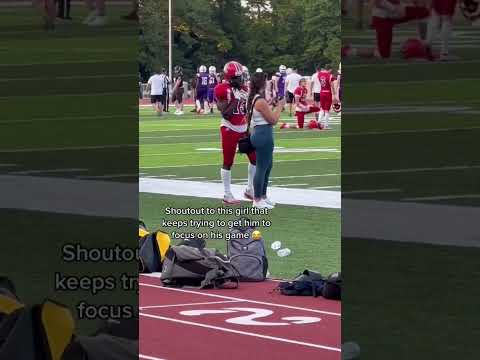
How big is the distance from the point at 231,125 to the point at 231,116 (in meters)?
0.21

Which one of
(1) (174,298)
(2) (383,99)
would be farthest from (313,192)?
(2) (383,99)

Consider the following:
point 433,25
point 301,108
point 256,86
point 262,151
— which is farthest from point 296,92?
point 433,25

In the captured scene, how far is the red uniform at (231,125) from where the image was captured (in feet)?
44.8

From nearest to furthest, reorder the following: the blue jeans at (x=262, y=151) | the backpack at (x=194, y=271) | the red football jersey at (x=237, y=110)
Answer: the backpack at (x=194, y=271)
the blue jeans at (x=262, y=151)
the red football jersey at (x=237, y=110)

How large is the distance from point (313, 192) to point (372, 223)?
3.63 m

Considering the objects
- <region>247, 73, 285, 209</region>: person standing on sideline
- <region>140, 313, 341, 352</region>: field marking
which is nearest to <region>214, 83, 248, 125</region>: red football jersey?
<region>247, 73, 285, 209</region>: person standing on sideline

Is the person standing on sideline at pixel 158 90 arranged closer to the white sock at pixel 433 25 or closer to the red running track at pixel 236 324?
the white sock at pixel 433 25

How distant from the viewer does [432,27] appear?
945 cm

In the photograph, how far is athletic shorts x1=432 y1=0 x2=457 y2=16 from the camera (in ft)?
29.4

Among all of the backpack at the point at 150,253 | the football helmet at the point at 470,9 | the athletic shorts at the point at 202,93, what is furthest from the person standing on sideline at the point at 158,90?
the backpack at the point at 150,253

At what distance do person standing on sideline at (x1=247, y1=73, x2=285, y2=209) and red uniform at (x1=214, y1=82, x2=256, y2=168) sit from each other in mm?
278

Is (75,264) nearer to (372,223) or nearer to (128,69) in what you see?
(128,69)

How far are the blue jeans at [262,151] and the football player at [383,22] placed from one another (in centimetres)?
541

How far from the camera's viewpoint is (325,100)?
82.3ft
